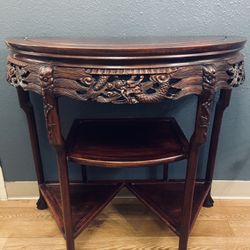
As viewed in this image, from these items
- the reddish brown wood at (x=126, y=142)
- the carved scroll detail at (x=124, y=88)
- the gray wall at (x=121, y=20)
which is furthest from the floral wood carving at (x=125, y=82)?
the gray wall at (x=121, y=20)

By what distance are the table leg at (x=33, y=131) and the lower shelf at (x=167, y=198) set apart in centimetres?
35

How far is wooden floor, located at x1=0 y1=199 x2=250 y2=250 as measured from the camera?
105 centimetres

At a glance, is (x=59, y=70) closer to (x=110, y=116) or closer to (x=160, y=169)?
(x=110, y=116)

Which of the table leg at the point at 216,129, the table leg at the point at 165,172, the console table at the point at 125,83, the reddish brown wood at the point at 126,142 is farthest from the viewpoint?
the table leg at the point at 165,172

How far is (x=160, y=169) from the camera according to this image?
125cm

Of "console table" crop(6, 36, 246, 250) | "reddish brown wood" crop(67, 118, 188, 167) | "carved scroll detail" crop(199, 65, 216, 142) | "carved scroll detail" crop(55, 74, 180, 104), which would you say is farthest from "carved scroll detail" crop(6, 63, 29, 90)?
"carved scroll detail" crop(199, 65, 216, 142)

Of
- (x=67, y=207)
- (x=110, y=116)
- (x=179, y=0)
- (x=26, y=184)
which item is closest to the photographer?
(x=67, y=207)

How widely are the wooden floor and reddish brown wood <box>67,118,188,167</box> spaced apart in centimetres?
38

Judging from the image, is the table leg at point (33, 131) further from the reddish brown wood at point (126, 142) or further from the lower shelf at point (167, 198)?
the lower shelf at point (167, 198)

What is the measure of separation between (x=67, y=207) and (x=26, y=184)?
462mm

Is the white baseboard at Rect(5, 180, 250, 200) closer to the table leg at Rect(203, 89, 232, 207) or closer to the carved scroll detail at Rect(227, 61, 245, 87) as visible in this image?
the table leg at Rect(203, 89, 232, 207)

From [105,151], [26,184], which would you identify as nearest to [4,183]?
[26,184]

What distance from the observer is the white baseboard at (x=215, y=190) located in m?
1.26

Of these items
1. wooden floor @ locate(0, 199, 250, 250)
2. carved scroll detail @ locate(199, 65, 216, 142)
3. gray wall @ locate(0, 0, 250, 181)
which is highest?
gray wall @ locate(0, 0, 250, 181)
